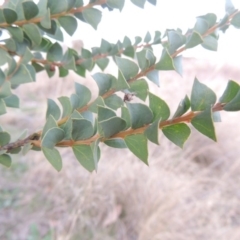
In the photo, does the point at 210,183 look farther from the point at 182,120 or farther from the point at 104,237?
the point at 182,120

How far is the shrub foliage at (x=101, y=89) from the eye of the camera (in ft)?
0.98

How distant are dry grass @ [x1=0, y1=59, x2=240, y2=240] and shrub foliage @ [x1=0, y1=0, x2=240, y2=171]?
0.99 meters

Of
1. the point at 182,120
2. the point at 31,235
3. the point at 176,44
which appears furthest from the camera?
the point at 31,235

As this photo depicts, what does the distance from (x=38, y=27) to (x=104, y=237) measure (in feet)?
4.75

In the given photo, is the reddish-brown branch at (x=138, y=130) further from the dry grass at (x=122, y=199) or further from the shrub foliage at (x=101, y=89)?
the dry grass at (x=122, y=199)

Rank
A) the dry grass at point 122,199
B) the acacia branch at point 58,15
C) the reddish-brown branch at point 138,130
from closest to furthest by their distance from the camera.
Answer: the reddish-brown branch at point 138,130
the acacia branch at point 58,15
the dry grass at point 122,199

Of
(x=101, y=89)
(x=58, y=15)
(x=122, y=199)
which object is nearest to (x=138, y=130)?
(x=101, y=89)

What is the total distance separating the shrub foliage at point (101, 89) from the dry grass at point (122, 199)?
3.26 feet

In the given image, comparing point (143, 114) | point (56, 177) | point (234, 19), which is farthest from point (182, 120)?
point (56, 177)

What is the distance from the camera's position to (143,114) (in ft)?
1.00

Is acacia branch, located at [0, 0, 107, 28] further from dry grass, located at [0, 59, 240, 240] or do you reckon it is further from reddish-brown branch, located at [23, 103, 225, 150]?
dry grass, located at [0, 59, 240, 240]

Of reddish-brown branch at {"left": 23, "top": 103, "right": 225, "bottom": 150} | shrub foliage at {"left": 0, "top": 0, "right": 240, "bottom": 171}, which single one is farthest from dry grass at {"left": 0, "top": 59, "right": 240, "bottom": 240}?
reddish-brown branch at {"left": 23, "top": 103, "right": 225, "bottom": 150}

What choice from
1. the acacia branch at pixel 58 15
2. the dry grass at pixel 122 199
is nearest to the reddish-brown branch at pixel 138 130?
the acacia branch at pixel 58 15

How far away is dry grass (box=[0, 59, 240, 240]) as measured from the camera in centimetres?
171
